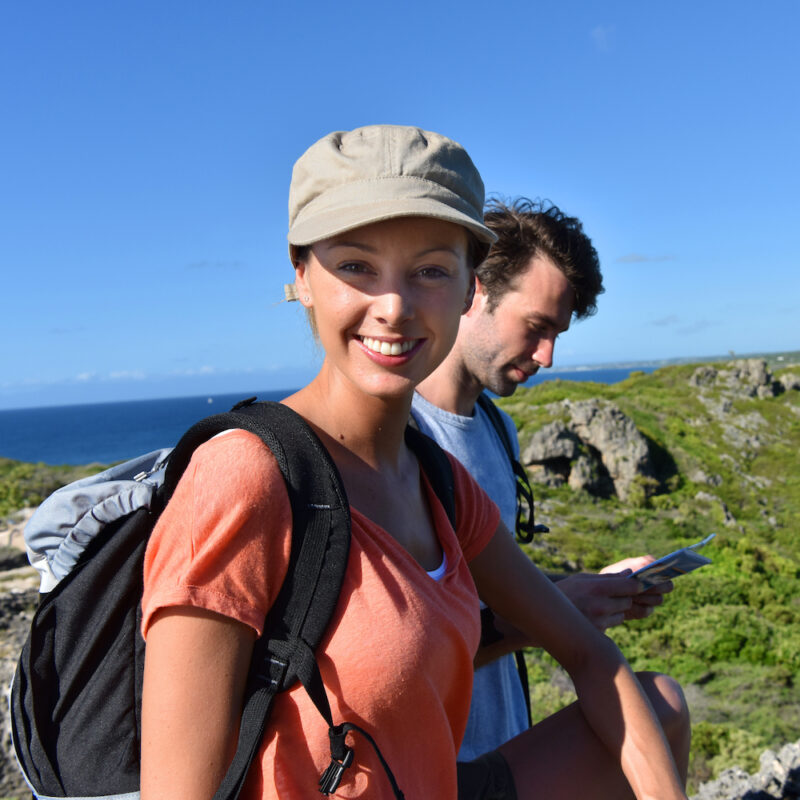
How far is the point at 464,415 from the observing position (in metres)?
3.25

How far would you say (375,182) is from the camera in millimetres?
1498

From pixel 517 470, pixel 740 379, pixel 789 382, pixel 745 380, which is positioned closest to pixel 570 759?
pixel 517 470

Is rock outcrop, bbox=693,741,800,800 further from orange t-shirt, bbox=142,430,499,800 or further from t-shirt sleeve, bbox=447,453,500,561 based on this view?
orange t-shirt, bbox=142,430,499,800

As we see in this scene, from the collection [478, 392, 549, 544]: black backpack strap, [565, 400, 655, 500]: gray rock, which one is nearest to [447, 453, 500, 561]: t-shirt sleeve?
[478, 392, 549, 544]: black backpack strap

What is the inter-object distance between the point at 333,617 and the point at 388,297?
66 cm

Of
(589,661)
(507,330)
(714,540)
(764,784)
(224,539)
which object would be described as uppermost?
(507,330)

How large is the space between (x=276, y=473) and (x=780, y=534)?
16631mm

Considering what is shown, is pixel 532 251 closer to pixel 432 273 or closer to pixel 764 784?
pixel 432 273

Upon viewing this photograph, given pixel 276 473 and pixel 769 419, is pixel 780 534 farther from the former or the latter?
pixel 276 473

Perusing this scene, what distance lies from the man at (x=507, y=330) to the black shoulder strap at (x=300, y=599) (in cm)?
149

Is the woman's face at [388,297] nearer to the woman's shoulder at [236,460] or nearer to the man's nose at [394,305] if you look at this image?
the man's nose at [394,305]

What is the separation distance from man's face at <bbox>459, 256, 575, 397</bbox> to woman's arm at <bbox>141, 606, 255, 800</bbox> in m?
2.28

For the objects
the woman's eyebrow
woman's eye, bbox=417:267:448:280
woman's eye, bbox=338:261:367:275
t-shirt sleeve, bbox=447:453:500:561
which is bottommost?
t-shirt sleeve, bbox=447:453:500:561

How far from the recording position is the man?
3.09m
